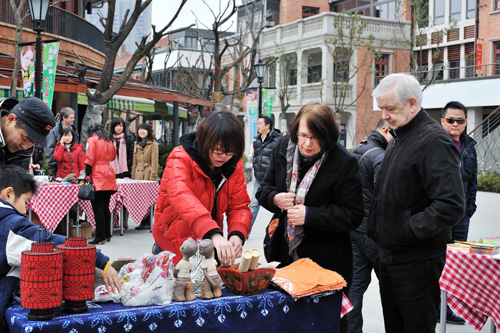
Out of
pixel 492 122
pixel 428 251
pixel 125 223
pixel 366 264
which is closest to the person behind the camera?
pixel 428 251

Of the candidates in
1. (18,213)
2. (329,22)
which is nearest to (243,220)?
(18,213)

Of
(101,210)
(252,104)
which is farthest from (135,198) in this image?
(252,104)

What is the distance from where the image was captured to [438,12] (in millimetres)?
33469

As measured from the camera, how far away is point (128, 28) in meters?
13.2

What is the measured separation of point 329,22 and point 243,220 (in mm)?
32284

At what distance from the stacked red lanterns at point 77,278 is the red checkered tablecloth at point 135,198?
7720 mm

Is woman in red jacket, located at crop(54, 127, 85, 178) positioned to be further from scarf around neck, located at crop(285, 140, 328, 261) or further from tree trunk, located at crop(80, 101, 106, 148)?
scarf around neck, located at crop(285, 140, 328, 261)

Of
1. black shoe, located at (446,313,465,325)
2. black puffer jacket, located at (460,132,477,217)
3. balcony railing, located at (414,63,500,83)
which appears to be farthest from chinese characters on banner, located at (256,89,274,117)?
black shoe, located at (446,313,465,325)

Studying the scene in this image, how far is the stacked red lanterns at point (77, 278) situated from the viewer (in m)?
2.39

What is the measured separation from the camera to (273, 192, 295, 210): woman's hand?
3.36 metres

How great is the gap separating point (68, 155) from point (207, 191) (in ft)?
21.7

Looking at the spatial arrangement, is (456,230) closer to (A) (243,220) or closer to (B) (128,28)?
(A) (243,220)

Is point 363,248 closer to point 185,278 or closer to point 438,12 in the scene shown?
point 185,278

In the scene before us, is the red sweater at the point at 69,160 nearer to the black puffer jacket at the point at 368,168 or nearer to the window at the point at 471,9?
the black puffer jacket at the point at 368,168
